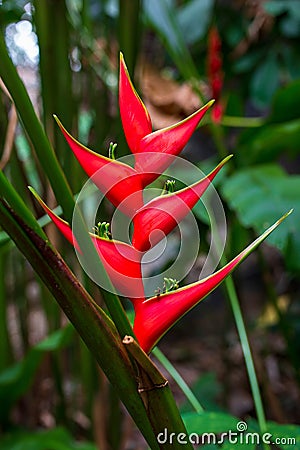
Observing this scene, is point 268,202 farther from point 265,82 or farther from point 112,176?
point 265,82

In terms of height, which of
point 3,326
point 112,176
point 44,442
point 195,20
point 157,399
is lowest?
point 44,442

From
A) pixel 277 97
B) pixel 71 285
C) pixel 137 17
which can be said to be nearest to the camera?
pixel 71 285

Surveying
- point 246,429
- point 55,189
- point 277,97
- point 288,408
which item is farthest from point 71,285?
point 288,408

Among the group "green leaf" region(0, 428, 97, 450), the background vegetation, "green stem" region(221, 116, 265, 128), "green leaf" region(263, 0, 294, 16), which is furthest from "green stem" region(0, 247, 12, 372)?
"green leaf" region(263, 0, 294, 16)

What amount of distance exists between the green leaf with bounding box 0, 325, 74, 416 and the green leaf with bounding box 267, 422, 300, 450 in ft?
0.96

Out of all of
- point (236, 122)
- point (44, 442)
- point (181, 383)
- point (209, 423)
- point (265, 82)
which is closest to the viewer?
point (209, 423)

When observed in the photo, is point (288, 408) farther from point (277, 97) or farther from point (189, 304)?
point (189, 304)

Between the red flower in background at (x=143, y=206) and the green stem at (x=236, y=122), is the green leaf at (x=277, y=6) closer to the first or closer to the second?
the green stem at (x=236, y=122)

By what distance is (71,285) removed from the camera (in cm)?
23

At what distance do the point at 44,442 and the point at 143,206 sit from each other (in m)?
0.48

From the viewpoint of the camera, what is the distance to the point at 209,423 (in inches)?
13.4

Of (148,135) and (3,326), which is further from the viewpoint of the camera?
(3,326)

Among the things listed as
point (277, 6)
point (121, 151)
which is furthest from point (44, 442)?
point (277, 6)

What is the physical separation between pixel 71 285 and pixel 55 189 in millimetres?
44
